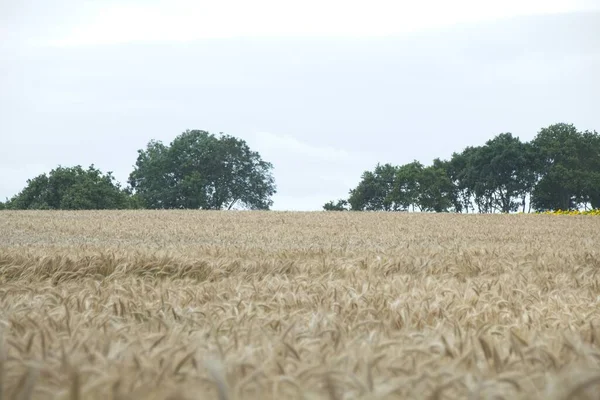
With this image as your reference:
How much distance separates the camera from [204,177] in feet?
248

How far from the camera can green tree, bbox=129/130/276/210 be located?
72.7 meters

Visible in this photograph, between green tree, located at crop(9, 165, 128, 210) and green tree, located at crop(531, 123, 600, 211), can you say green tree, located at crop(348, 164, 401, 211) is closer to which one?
green tree, located at crop(531, 123, 600, 211)

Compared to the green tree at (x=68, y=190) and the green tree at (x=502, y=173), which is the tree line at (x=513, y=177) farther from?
the green tree at (x=68, y=190)

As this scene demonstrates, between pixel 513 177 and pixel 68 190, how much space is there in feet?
156

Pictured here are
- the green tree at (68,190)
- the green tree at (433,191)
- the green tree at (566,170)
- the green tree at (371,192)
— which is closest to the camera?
the green tree at (68,190)

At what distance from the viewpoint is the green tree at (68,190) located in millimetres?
59406

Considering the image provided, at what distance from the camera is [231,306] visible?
361cm

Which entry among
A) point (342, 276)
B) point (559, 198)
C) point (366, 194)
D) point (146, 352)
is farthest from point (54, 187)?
point (146, 352)

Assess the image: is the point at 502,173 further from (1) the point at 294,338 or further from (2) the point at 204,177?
(1) the point at 294,338

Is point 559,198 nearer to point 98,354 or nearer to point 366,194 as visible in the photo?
point 366,194

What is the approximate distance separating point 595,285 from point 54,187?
61.6 metres

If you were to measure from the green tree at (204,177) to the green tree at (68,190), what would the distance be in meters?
9.81

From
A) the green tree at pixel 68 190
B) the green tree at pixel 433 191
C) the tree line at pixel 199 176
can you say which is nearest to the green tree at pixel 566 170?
the green tree at pixel 433 191

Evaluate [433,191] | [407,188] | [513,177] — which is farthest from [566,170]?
[407,188]
